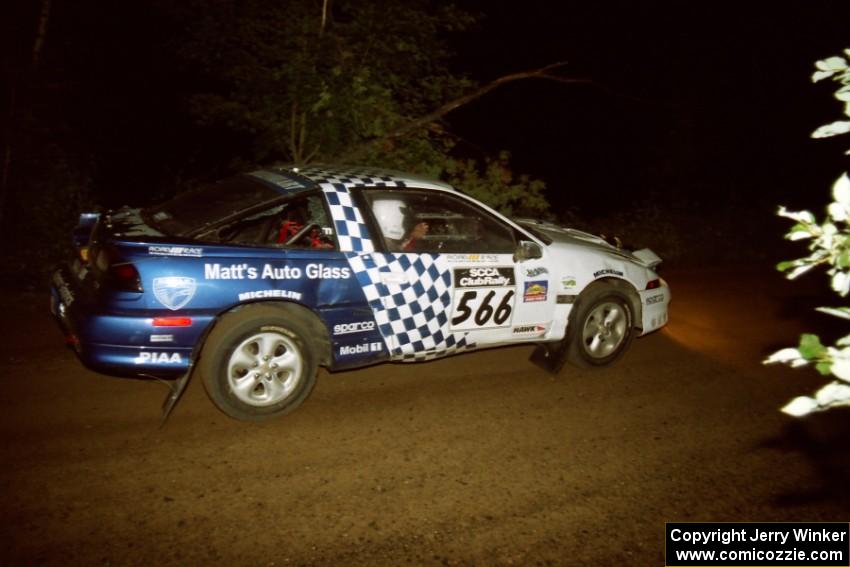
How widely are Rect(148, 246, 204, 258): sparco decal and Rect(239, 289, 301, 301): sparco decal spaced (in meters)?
0.37

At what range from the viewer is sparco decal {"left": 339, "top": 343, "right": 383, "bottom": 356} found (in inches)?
189

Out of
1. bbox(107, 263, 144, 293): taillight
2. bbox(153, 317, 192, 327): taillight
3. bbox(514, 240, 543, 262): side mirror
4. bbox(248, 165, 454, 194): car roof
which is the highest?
bbox(248, 165, 454, 194): car roof

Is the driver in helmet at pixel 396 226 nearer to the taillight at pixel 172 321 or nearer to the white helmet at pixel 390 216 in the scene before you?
the white helmet at pixel 390 216

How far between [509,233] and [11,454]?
3618 mm

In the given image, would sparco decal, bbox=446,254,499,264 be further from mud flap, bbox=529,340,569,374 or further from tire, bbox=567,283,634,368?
mud flap, bbox=529,340,569,374

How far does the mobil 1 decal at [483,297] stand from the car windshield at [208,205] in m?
1.48

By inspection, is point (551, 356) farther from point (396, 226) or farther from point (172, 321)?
point (172, 321)

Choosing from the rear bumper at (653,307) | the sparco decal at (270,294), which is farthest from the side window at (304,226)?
the rear bumper at (653,307)

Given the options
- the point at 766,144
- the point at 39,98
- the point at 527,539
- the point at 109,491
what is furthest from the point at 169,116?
the point at 766,144

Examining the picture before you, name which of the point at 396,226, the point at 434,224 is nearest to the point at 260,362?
the point at 396,226

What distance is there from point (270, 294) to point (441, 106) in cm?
590

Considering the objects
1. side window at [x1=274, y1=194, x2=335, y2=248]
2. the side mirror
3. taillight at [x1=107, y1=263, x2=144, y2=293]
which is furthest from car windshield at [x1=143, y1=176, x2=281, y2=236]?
the side mirror

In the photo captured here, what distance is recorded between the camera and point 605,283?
19.3ft

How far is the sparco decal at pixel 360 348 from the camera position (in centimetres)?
480
